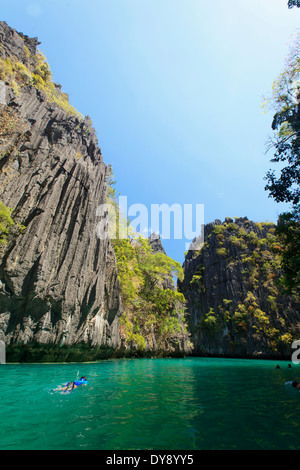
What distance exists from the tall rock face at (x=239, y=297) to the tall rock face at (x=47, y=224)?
3559cm

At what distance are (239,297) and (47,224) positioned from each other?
51.3 meters

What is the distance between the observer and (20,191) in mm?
18156

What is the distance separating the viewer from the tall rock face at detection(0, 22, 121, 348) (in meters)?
16.4

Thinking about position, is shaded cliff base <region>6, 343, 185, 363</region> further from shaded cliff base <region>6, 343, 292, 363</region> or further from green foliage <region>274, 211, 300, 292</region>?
green foliage <region>274, 211, 300, 292</region>

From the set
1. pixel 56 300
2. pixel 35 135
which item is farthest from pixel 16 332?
pixel 35 135

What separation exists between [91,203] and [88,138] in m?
9.08

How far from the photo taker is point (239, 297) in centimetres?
5672

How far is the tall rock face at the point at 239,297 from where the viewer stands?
4803 centimetres

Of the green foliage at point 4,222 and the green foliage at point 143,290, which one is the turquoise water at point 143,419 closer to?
the green foliage at point 4,222

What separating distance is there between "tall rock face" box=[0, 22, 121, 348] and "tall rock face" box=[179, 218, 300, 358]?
35586 millimetres

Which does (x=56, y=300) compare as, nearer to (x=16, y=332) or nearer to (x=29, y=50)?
(x=16, y=332)

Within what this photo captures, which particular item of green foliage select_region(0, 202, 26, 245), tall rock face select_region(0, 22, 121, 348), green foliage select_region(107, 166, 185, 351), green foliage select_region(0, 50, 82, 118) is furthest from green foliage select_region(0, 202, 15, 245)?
green foliage select_region(107, 166, 185, 351)

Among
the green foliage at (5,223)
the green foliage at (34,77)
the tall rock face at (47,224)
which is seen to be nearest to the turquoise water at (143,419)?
the tall rock face at (47,224)

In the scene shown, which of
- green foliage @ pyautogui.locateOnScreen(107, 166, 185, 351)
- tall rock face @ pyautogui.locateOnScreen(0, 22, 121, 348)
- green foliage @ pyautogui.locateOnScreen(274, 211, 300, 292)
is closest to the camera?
green foliage @ pyautogui.locateOnScreen(274, 211, 300, 292)
